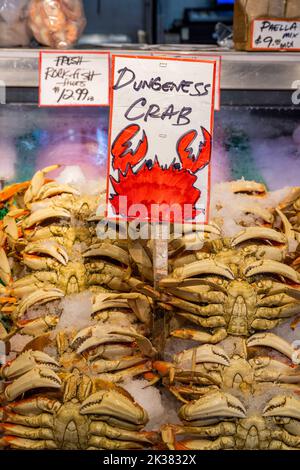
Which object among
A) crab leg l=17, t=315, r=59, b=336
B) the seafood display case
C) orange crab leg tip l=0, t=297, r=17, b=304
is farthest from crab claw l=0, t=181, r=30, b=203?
crab leg l=17, t=315, r=59, b=336

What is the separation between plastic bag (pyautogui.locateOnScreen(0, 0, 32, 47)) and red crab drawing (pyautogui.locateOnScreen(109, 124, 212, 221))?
78 centimetres

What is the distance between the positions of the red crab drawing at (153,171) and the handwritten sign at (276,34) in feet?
1.64

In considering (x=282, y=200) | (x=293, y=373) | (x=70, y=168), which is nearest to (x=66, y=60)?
(x=70, y=168)

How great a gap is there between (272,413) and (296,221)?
63 centimetres

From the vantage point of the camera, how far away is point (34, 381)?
1528 millimetres

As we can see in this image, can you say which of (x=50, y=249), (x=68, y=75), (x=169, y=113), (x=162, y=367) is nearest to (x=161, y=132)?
(x=169, y=113)

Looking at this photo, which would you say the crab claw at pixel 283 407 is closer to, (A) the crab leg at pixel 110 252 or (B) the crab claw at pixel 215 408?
(B) the crab claw at pixel 215 408

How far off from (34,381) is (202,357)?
16.5 inches

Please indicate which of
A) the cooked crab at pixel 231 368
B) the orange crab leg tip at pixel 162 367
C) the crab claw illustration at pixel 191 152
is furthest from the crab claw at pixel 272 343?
the crab claw illustration at pixel 191 152

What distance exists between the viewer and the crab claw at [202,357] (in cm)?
157

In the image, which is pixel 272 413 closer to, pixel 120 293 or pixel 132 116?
pixel 120 293

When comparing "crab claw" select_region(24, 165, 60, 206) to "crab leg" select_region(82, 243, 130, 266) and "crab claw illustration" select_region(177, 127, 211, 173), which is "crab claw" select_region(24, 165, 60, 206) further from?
"crab claw illustration" select_region(177, 127, 211, 173)

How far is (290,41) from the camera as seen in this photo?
1.86 metres

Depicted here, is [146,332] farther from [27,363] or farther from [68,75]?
[68,75]
